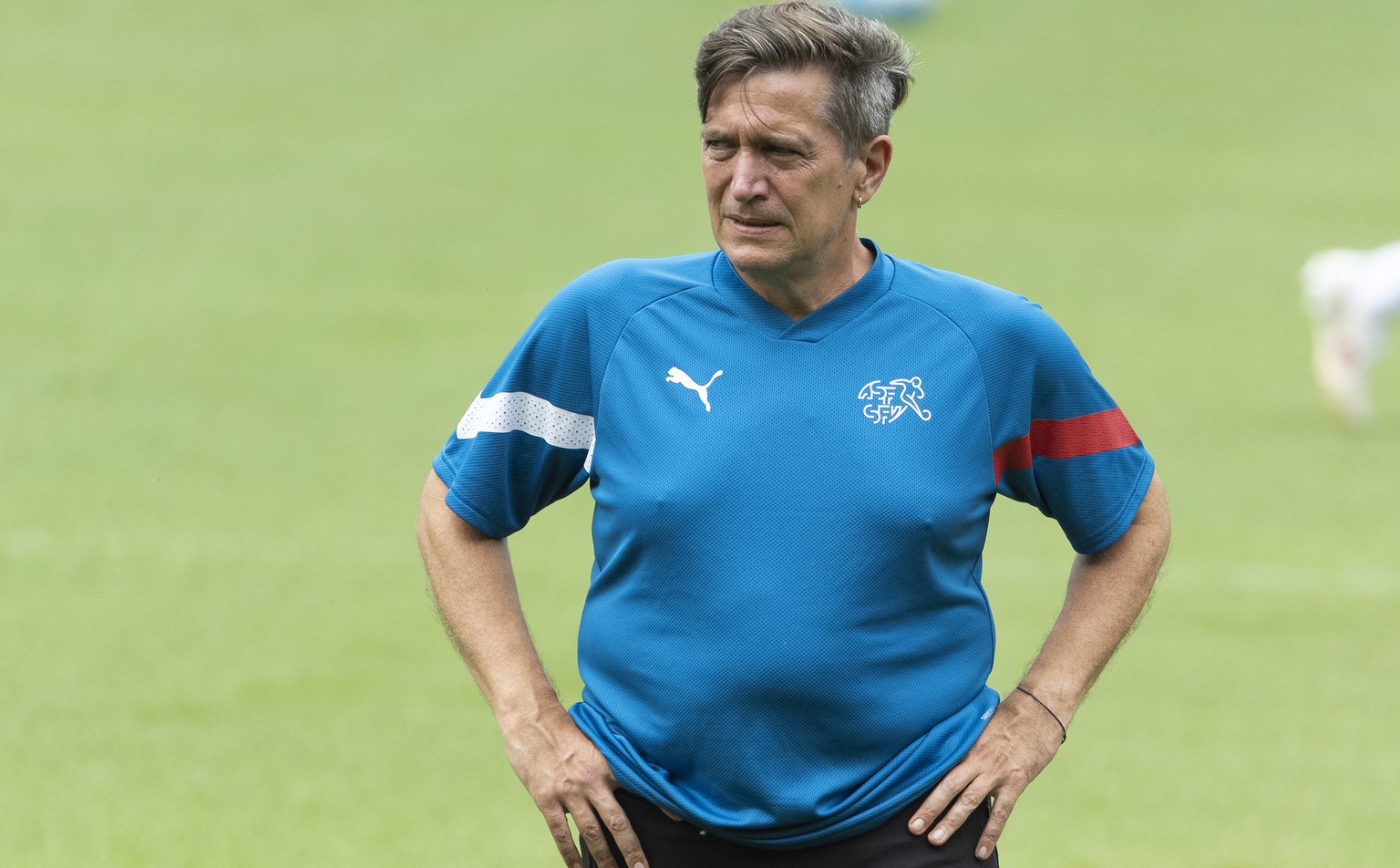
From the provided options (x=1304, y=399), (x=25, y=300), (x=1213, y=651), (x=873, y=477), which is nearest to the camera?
(x=873, y=477)

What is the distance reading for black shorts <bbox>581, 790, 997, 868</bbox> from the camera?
3.59 metres

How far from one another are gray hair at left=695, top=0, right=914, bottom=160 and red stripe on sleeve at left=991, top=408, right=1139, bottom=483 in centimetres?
60

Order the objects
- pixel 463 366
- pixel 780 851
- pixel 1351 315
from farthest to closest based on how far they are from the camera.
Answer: pixel 463 366 → pixel 1351 315 → pixel 780 851

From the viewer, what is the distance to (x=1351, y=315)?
1527cm

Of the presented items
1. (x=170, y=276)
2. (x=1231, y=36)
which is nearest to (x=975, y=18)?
(x=1231, y=36)

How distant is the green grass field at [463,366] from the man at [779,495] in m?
3.94

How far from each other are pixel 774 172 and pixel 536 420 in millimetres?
613

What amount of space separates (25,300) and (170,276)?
154 centimetres

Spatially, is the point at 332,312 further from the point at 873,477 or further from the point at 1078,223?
the point at 873,477

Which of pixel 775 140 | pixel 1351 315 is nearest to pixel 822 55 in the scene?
pixel 775 140

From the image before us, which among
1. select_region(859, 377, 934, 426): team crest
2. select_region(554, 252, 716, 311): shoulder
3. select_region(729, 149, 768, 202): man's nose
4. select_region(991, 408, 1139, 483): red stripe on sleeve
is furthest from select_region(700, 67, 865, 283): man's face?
select_region(991, 408, 1139, 483): red stripe on sleeve

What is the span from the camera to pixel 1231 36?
33469mm

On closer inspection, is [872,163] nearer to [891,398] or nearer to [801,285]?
[801,285]

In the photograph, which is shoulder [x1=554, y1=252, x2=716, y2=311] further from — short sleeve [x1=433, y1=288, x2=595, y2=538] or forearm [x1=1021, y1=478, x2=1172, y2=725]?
forearm [x1=1021, y1=478, x2=1172, y2=725]
